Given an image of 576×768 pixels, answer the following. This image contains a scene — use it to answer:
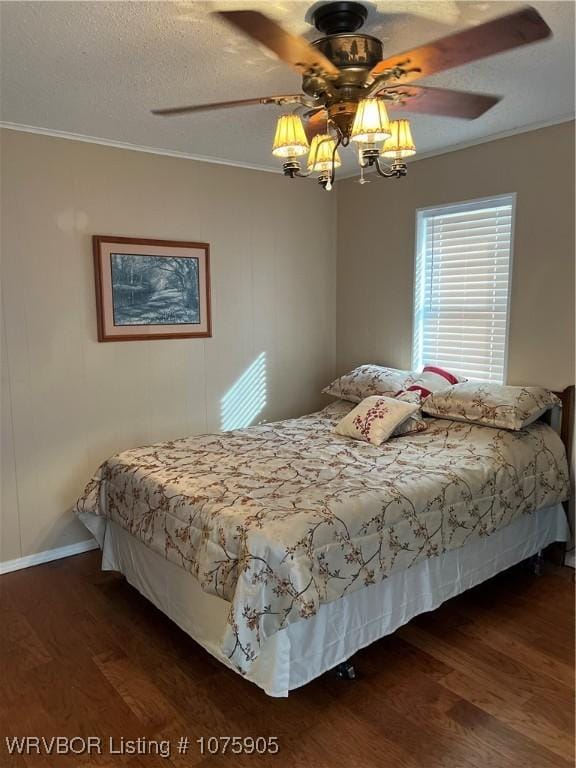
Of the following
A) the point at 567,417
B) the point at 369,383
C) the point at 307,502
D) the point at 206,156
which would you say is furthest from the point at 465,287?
the point at 307,502

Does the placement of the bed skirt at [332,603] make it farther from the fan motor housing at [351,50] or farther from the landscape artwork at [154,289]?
the fan motor housing at [351,50]

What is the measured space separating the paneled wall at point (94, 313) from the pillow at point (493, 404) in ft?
4.63

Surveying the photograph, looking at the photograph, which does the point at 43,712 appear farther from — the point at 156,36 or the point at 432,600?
the point at 156,36

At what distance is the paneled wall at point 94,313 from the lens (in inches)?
121

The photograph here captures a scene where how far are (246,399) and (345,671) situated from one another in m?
2.18

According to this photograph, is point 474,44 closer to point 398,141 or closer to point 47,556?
point 398,141

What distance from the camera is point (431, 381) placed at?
3521mm

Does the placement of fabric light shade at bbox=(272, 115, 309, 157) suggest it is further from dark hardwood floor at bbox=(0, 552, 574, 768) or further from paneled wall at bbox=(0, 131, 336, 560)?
dark hardwood floor at bbox=(0, 552, 574, 768)

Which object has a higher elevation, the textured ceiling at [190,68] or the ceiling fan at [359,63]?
the textured ceiling at [190,68]

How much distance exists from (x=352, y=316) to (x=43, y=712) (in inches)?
127

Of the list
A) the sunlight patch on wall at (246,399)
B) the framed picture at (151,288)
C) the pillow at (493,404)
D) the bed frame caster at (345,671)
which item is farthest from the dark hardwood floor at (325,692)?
the framed picture at (151,288)

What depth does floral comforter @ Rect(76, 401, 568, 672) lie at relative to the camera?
188cm

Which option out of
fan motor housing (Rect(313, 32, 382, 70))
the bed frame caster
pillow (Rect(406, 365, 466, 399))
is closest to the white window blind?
pillow (Rect(406, 365, 466, 399))

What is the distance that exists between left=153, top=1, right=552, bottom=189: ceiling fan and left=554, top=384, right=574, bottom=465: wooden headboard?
1654 millimetres
